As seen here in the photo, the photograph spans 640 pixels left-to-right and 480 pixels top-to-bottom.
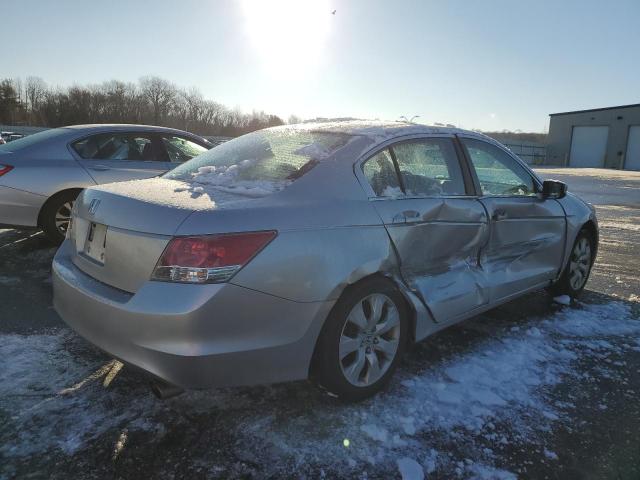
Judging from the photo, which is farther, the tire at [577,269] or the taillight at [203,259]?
the tire at [577,269]

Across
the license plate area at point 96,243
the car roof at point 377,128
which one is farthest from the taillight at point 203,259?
the car roof at point 377,128

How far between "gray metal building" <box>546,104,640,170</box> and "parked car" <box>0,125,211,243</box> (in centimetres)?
4996

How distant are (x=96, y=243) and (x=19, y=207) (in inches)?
139

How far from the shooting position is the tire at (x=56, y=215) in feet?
18.4

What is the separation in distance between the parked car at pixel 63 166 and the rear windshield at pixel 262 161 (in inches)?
114

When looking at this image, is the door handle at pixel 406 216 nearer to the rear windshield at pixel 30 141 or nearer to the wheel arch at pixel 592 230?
the wheel arch at pixel 592 230

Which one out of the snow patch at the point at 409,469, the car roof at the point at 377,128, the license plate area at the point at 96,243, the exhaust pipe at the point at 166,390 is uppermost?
the car roof at the point at 377,128

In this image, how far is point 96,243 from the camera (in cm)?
263

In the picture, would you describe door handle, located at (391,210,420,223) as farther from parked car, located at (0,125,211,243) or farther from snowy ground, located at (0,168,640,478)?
parked car, located at (0,125,211,243)

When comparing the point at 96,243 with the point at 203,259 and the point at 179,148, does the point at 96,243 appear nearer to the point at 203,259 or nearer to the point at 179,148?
the point at 203,259

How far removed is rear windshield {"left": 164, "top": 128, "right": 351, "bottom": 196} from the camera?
2.72m

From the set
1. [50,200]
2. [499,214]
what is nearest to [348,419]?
[499,214]

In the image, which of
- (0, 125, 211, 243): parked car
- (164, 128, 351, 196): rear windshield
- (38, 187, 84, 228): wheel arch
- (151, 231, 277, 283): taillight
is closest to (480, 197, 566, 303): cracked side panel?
(164, 128, 351, 196): rear windshield

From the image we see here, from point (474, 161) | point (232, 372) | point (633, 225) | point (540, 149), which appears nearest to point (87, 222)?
point (232, 372)
